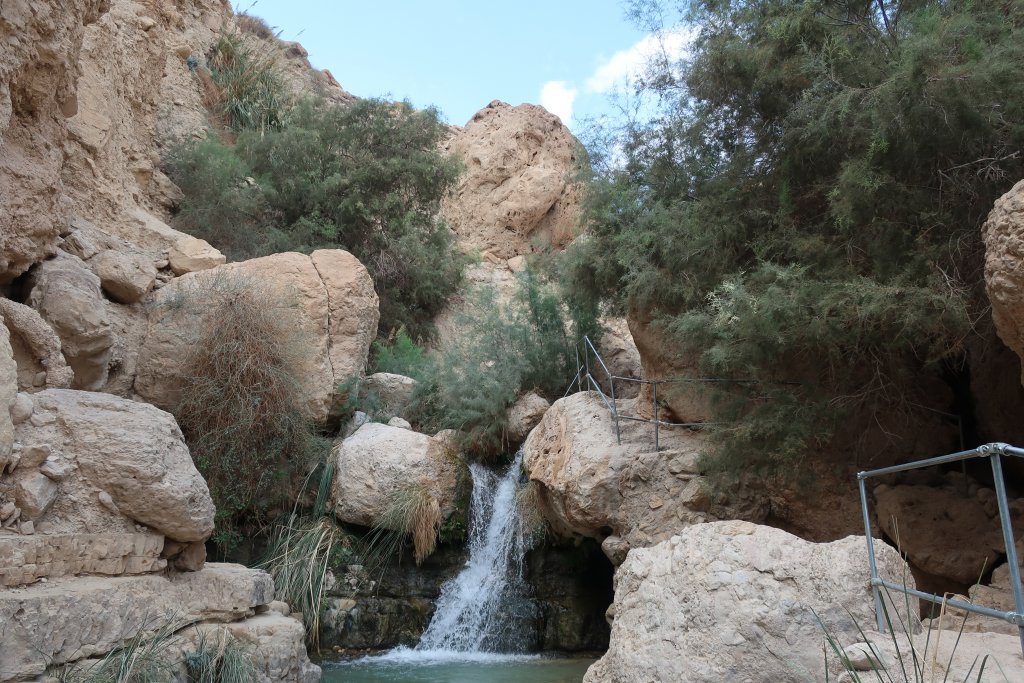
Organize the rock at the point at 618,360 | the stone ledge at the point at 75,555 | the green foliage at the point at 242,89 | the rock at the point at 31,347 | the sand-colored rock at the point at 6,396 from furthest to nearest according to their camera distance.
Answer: the green foliage at the point at 242,89 → the rock at the point at 618,360 → the rock at the point at 31,347 → the sand-colored rock at the point at 6,396 → the stone ledge at the point at 75,555

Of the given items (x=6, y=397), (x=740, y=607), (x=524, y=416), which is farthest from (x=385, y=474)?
(x=740, y=607)

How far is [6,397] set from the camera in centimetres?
576

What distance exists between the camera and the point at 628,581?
16.1ft

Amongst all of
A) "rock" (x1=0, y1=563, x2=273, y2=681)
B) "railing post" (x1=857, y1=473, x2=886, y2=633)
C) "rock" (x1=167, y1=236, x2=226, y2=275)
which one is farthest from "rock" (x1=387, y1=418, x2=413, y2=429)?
"railing post" (x1=857, y1=473, x2=886, y2=633)

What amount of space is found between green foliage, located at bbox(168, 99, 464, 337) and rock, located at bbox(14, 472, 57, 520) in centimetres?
916

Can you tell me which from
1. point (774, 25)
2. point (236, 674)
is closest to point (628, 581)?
point (236, 674)

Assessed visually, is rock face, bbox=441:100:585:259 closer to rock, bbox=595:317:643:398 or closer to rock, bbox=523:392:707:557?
rock, bbox=595:317:643:398

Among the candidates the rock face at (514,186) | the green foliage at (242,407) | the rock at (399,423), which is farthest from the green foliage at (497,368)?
the rock face at (514,186)

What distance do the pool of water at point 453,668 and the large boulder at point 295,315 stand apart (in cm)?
347

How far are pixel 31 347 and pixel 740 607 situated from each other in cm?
648

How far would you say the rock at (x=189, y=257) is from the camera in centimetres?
1098

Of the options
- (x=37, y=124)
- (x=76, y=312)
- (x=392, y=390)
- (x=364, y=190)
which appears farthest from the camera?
(x=364, y=190)

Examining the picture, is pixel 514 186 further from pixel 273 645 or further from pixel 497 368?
pixel 273 645

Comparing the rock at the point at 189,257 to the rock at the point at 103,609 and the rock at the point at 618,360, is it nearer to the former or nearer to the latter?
the rock at the point at 103,609
